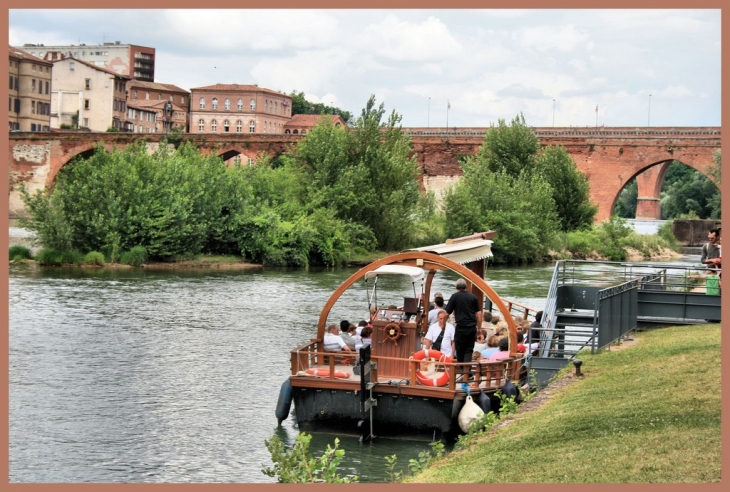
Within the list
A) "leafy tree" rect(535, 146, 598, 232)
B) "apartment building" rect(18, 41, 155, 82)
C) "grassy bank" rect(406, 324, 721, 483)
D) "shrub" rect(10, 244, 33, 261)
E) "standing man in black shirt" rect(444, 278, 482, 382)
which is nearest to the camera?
"grassy bank" rect(406, 324, 721, 483)

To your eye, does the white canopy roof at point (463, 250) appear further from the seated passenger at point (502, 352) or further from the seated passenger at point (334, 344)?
the seated passenger at point (334, 344)

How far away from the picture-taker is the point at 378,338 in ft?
49.4

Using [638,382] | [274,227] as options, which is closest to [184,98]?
[274,227]

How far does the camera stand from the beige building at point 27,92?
287ft

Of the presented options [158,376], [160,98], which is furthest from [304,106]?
[158,376]

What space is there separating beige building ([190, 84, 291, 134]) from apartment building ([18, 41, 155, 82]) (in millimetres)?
31077

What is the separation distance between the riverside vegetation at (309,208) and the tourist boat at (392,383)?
24.7 m

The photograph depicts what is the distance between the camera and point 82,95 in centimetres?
9875

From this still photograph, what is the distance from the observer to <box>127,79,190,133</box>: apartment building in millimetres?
119375

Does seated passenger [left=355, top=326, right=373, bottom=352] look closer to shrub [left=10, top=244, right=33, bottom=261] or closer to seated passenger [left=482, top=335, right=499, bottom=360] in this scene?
seated passenger [left=482, top=335, right=499, bottom=360]

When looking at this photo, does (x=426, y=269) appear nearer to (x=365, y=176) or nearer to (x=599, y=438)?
(x=599, y=438)

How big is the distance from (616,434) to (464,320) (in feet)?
13.6

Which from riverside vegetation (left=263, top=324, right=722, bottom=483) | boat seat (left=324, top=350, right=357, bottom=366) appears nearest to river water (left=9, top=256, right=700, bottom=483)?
boat seat (left=324, top=350, right=357, bottom=366)

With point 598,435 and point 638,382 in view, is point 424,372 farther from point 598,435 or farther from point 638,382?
point 598,435
